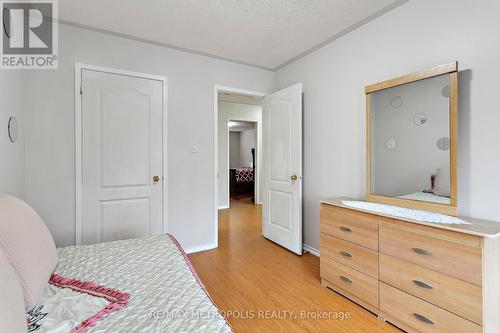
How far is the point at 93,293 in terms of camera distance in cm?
112

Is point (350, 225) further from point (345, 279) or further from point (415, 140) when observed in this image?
point (415, 140)

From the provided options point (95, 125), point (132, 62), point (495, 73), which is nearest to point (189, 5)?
point (132, 62)

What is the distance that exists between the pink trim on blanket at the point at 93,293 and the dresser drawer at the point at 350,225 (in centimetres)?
164

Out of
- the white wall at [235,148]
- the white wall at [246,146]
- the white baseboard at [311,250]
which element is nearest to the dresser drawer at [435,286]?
the white baseboard at [311,250]

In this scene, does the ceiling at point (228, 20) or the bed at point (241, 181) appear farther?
the bed at point (241, 181)

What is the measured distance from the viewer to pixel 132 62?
8.71 ft

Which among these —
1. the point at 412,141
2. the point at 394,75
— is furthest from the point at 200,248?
the point at 394,75

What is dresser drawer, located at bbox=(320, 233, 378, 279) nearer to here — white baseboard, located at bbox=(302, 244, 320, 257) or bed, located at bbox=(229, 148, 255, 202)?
white baseboard, located at bbox=(302, 244, 320, 257)

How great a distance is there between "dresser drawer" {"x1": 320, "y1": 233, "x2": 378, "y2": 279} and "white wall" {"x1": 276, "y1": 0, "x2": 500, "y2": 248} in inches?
23.8

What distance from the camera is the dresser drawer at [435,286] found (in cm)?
129

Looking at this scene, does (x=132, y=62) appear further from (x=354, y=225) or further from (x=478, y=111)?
(x=478, y=111)

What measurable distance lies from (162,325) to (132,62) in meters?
2.67

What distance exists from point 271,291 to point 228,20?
8.42 feet

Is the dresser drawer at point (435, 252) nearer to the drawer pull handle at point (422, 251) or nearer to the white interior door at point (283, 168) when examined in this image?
the drawer pull handle at point (422, 251)
